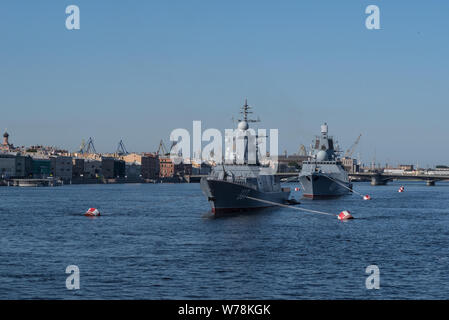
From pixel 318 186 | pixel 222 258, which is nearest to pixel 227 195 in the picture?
pixel 222 258

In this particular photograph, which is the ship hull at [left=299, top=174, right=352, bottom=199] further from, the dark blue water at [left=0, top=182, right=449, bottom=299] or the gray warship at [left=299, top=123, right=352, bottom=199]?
the dark blue water at [left=0, top=182, right=449, bottom=299]

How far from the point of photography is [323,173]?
13738 centimetres

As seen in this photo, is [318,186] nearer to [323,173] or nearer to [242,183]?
[323,173]

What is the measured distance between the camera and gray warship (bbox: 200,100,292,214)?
78.2 m

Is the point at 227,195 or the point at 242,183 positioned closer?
the point at 227,195

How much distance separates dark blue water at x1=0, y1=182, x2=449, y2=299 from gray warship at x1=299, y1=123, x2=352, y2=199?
190 ft

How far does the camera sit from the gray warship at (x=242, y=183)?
7825 centimetres

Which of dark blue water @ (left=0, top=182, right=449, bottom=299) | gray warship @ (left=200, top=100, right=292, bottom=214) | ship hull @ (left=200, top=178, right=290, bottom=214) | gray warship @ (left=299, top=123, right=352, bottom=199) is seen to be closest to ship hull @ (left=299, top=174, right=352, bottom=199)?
gray warship @ (left=299, top=123, right=352, bottom=199)

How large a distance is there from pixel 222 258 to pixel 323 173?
97.2 meters

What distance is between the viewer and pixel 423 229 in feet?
210

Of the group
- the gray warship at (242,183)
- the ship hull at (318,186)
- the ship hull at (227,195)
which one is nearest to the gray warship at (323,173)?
the ship hull at (318,186)
